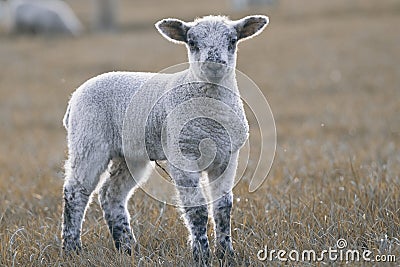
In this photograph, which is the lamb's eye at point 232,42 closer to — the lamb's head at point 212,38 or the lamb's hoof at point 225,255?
Result: the lamb's head at point 212,38

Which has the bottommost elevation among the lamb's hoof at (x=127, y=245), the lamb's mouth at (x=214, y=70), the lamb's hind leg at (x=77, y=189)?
the lamb's hoof at (x=127, y=245)

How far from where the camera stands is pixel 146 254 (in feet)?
14.3

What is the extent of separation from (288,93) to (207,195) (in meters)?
9.44

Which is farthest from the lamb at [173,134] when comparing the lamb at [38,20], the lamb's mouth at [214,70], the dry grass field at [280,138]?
the lamb at [38,20]

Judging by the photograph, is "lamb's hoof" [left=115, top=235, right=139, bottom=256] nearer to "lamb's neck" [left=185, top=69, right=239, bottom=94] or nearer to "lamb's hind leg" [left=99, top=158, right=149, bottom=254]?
"lamb's hind leg" [left=99, top=158, right=149, bottom=254]

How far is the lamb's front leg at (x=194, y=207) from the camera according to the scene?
160 inches

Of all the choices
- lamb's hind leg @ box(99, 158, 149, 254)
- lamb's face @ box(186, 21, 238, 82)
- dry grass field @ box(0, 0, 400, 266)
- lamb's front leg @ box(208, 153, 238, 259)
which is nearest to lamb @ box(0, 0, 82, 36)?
dry grass field @ box(0, 0, 400, 266)

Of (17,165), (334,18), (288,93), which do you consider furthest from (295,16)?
(17,165)

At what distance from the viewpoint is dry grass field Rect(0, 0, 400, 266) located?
4.37m

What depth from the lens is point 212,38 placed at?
4051 mm

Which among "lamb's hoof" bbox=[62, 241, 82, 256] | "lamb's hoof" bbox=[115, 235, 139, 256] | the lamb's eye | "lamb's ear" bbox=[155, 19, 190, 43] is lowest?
"lamb's hoof" bbox=[115, 235, 139, 256]


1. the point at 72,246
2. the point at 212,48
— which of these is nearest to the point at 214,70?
the point at 212,48

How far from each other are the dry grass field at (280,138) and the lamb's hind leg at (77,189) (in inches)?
5.6

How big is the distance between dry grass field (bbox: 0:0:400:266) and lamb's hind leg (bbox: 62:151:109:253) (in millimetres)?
143
